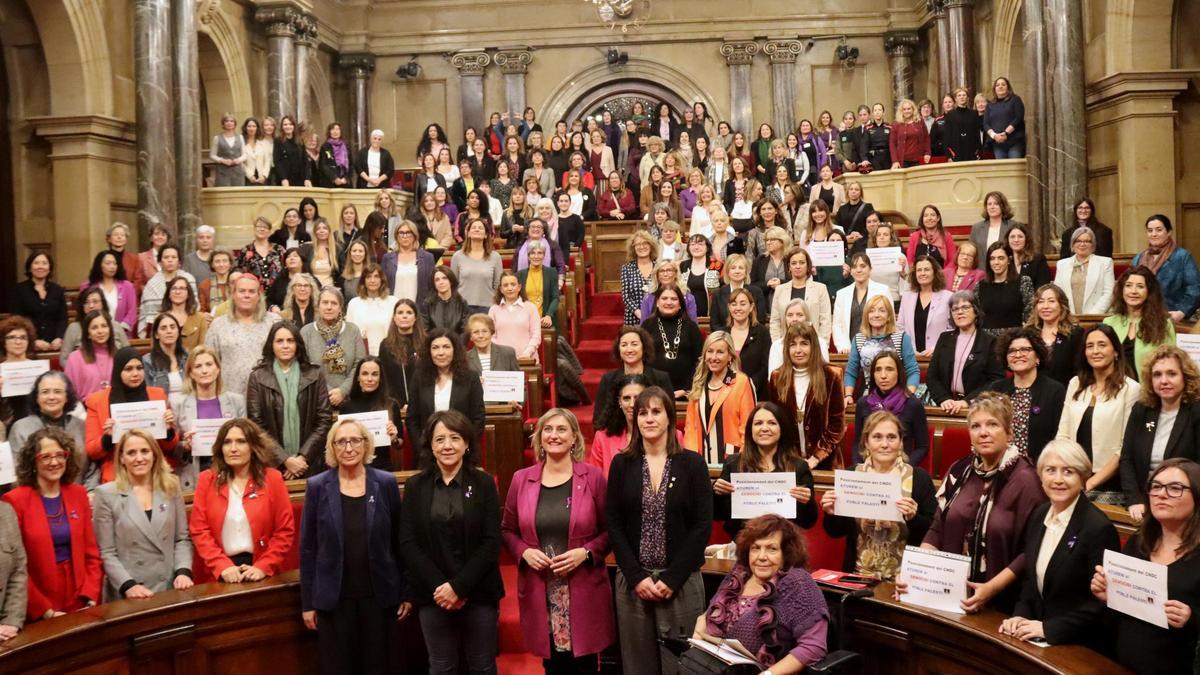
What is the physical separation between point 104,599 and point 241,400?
135 cm

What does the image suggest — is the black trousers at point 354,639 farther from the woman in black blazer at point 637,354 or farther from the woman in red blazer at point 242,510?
the woman in black blazer at point 637,354

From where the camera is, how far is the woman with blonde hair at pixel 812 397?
18.8 ft

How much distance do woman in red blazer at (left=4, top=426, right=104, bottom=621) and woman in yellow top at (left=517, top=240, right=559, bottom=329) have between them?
457 centimetres

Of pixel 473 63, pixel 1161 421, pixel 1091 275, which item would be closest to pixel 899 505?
pixel 1161 421

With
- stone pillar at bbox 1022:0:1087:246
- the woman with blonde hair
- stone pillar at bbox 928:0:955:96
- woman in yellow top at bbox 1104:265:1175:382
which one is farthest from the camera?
stone pillar at bbox 928:0:955:96

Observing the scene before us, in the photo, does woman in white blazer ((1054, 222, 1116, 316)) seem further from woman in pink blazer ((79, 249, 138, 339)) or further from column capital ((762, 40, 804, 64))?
column capital ((762, 40, 804, 64))

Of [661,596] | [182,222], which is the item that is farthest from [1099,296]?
[182,222]

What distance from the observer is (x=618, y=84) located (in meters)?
19.2

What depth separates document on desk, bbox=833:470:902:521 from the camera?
173 inches

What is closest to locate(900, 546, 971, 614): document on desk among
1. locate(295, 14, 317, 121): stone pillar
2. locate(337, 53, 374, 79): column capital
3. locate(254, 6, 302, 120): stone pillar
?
locate(254, 6, 302, 120): stone pillar

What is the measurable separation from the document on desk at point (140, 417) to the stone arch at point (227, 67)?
10363 millimetres

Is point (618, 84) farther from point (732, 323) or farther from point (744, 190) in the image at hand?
point (732, 323)

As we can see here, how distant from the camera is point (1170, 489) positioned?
3.56 metres

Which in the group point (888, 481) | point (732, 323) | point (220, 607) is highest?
point (732, 323)
